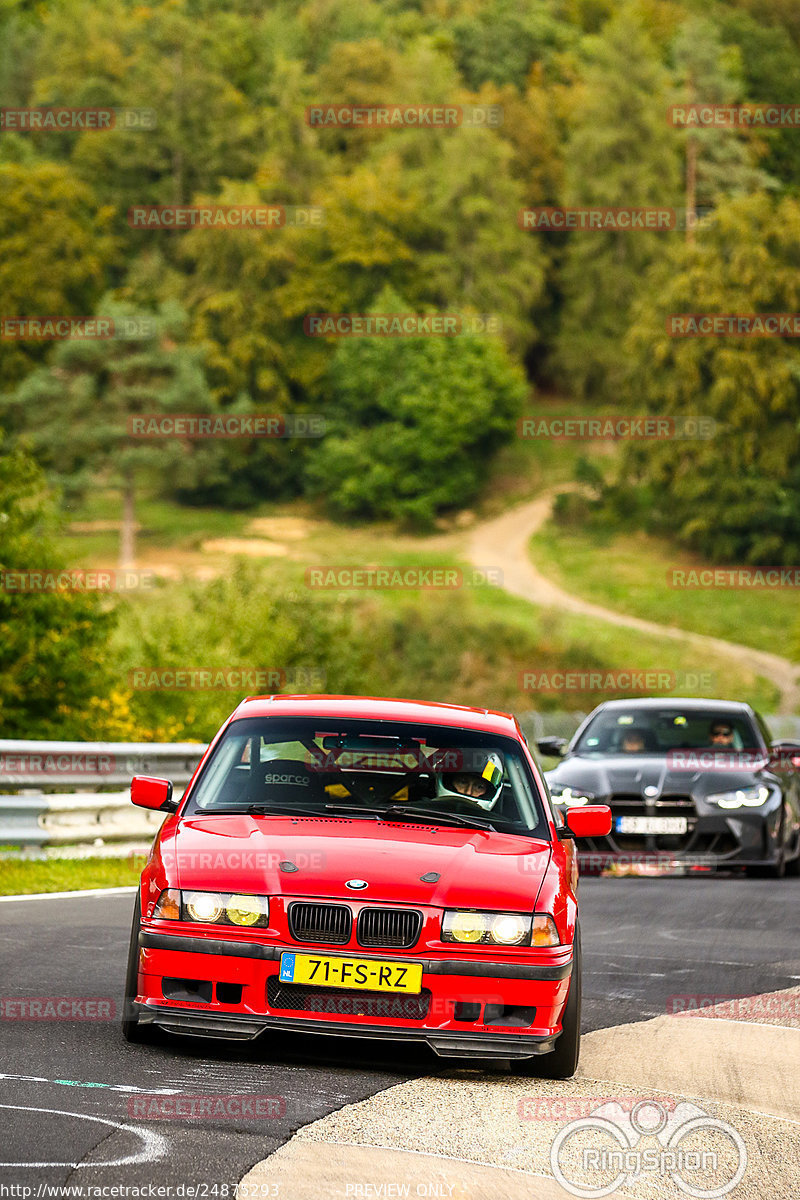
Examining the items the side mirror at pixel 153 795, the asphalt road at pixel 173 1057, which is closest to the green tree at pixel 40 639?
the asphalt road at pixel 173 1057

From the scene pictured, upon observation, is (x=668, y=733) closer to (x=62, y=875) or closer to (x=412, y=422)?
(x=62, y=875)

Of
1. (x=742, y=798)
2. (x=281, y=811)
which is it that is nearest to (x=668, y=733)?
(x=742, y=798)

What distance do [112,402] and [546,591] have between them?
26270 mm

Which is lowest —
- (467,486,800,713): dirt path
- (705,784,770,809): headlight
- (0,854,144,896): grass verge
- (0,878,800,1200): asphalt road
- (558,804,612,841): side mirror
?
(467,486,800,713): dirt path

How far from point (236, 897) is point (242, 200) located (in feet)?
350

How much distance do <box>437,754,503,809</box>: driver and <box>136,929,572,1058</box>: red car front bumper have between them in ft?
4.13

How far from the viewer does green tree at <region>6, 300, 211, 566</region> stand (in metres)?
97.4

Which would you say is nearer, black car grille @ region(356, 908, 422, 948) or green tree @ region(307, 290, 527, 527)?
black car grille @ region(356, 908, 422, 948)

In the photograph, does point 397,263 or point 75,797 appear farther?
point 397,263

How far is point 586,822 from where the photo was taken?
26.8ft

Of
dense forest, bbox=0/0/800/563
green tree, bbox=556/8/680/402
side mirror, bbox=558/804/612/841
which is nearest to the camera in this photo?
side mirror, bbox=558/804/612/841

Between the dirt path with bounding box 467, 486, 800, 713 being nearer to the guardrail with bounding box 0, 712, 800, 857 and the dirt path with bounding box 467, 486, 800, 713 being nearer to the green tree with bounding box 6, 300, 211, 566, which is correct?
the green tree with bounding box 6, 300, 211, 566

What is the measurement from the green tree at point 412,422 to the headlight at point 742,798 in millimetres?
83772

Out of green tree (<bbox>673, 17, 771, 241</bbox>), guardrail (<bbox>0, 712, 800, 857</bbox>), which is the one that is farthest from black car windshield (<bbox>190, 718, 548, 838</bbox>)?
green tree (<bbox>673, 17, 771, 241</bbox>)
